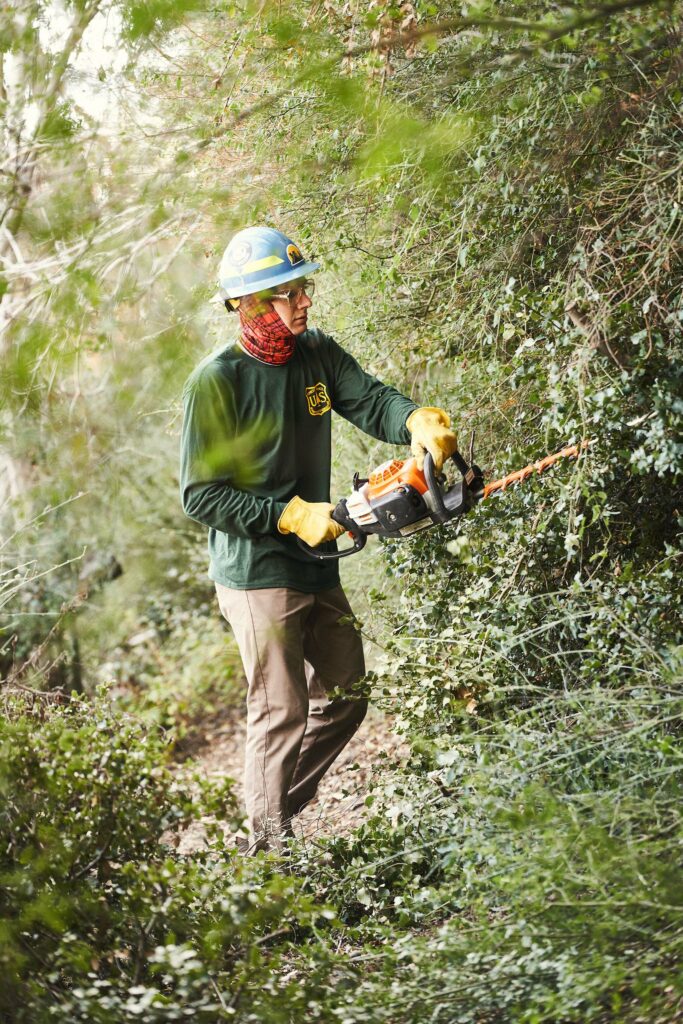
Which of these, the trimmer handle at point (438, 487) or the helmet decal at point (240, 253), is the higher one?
the helmet decal at point (240, 253)

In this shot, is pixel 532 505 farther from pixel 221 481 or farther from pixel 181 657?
pixel 181 657

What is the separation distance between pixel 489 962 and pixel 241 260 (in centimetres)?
255

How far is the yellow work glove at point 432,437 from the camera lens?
11.7 feet

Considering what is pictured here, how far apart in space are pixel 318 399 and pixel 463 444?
0.75 meters

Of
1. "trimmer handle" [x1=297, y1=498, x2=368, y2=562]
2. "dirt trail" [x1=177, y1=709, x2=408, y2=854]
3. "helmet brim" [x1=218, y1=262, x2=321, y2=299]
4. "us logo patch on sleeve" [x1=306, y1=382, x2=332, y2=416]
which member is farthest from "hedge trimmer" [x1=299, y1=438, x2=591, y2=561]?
"dirt trail" [x1=177, y1=709, x2=408, y2=854]

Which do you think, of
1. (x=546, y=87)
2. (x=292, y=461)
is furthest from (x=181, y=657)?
(x=546, y=87)

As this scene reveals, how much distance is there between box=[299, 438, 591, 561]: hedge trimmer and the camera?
3414mm

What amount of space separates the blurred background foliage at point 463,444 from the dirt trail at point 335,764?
2.78ft

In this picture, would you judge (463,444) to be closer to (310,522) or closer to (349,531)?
(349,531)

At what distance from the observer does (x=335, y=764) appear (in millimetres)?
6027

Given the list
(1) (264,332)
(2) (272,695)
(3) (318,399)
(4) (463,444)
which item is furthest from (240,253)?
(2) (272,695)

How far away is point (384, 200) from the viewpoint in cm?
460

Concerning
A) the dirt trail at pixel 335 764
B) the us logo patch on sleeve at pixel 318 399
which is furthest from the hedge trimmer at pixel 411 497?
the dirt trail at pixel 335 764

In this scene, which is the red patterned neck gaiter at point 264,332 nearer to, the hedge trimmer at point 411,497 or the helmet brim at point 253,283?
the helmet brim at point 253,283
